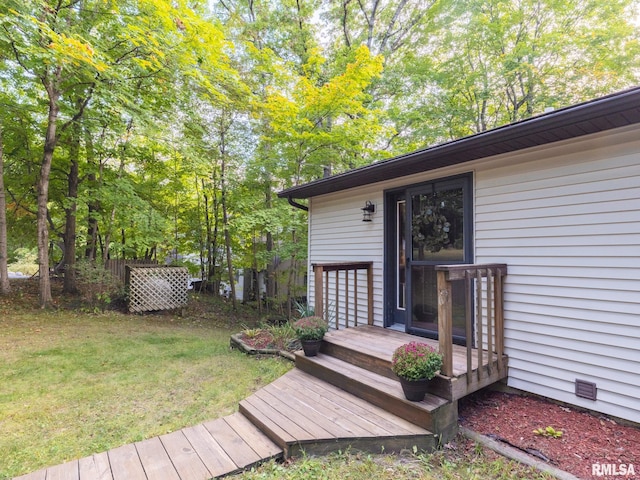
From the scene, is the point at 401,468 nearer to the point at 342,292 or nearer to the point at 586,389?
the point at 586,389

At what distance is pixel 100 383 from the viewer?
373 centimetres

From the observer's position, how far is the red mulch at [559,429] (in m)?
2.22

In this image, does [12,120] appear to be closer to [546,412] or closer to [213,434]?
[213,434]

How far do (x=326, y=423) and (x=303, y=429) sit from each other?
0.21m

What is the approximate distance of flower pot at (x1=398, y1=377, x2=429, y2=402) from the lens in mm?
2541

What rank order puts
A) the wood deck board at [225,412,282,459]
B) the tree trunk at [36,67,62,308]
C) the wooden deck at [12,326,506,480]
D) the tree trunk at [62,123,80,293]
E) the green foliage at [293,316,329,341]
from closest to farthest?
the wooden deck at [12,326,506,480] → the wood deck board at [225,412,282,459] → the green foliage at [293,316,329,341] → the tree trunk at [36,67,62,308] → the tree trunk at [62,123,80,293]

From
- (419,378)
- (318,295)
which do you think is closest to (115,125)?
(318,295)

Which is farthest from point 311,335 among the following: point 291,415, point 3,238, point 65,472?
point 3,238

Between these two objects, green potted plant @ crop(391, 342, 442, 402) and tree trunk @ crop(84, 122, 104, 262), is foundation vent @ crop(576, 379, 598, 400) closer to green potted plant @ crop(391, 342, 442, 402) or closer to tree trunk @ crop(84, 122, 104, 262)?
green potted plant @ crop(391, 342, 442, 402)

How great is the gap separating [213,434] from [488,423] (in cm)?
236

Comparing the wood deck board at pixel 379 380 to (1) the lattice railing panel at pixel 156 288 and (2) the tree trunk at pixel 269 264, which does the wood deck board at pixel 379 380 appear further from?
(1) the lattice railing panel at pixel 156 288

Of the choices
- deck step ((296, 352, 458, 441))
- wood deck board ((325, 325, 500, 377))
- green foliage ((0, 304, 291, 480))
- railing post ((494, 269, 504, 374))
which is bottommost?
green foliage ((0, 304, 291, 480))

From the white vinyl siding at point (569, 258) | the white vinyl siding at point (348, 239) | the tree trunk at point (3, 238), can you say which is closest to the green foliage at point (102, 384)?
the tree trunk at point (3, 238)

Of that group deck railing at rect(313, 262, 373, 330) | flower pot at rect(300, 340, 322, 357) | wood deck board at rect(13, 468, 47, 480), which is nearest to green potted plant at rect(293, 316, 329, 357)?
flower pot at rect(300, 340, 322, 357)
